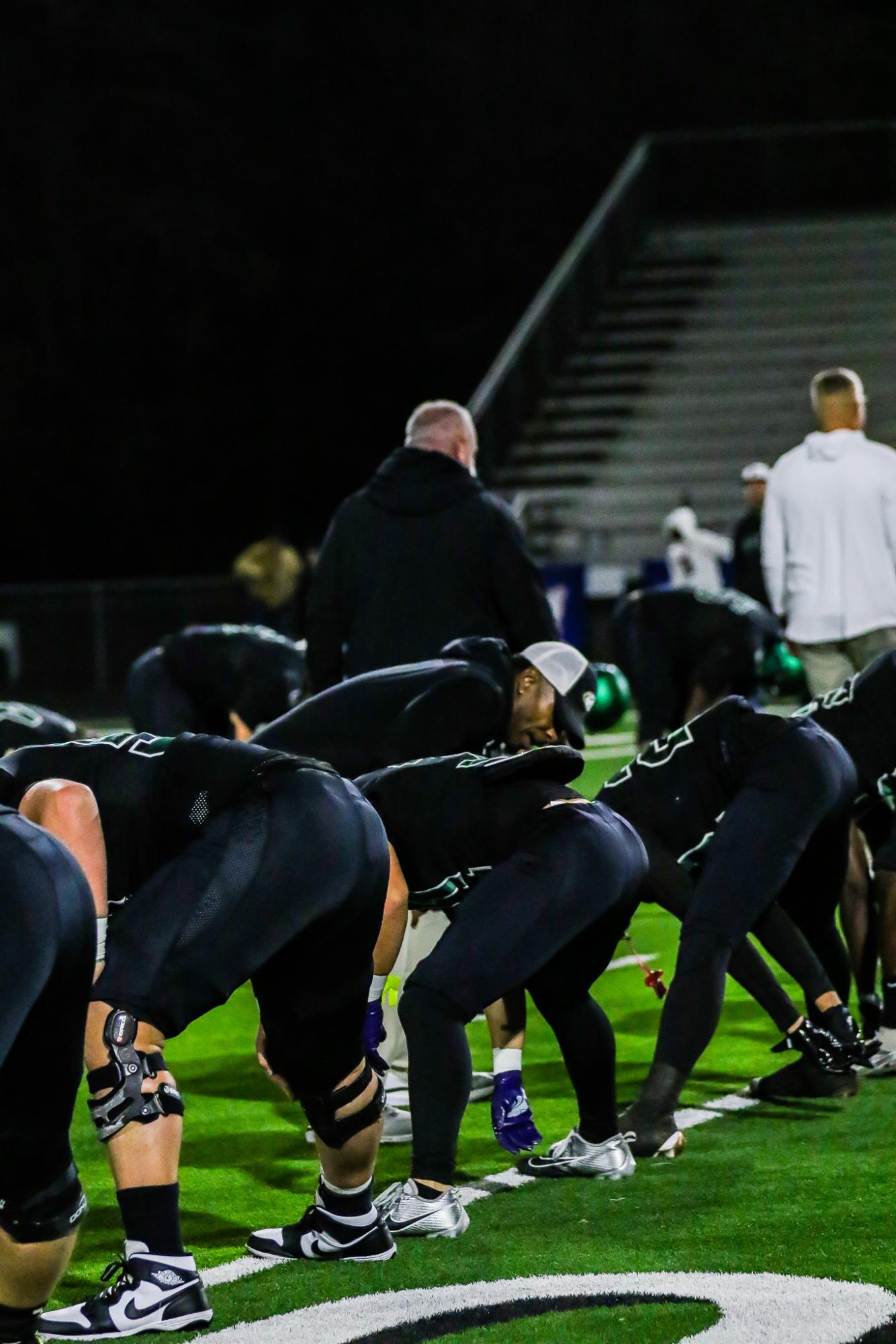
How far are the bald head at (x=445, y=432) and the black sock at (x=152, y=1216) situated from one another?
367 centimetres

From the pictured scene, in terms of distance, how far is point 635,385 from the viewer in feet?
76.8

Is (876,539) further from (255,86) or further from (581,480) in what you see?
(255,86)

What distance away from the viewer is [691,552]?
15883 mm

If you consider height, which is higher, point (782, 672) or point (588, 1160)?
point (782, 672)

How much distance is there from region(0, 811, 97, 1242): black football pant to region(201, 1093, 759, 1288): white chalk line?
83 centimetres

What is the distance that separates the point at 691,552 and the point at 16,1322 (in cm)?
1271

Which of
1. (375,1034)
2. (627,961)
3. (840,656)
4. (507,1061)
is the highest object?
(840,656)

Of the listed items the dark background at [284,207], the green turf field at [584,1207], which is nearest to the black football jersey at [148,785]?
the green turf field at [584,1207]

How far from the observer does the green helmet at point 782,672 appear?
39.6 ft

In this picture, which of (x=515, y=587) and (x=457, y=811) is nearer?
(x=457, y=811)

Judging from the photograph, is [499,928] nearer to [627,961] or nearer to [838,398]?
[627,961]

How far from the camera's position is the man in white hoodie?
8.51 m

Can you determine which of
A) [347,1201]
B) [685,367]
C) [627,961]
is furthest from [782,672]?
[685,367]

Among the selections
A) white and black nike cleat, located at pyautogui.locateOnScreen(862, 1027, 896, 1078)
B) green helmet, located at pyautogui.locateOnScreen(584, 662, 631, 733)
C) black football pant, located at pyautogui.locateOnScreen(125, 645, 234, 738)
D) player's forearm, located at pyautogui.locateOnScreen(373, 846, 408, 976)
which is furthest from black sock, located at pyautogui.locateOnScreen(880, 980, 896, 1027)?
green helmet, located at pyautogui.locateOnScreen(584, 662, 631, 733)
